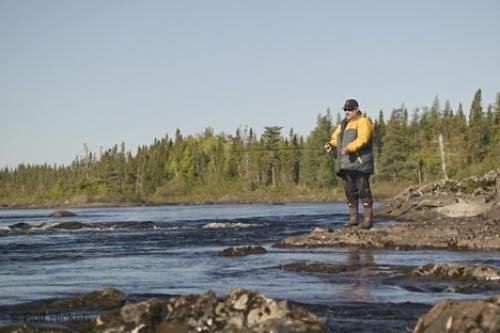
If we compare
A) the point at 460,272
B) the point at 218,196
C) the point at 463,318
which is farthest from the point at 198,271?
the point at 218,196

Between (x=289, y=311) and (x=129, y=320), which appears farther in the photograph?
(x=129, y=320)

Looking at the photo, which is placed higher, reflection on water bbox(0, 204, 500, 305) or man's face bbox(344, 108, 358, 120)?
man's face bbox(344, 108, 358, 120)

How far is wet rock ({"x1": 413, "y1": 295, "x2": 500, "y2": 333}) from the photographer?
558 cm

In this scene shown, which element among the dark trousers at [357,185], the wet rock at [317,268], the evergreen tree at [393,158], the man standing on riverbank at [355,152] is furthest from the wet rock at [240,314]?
A: the evergreen tree at [393,158]

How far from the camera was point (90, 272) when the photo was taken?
39.4ft

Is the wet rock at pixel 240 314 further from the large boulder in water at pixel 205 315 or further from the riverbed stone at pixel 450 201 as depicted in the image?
the riverbed stone at pixel 450 201

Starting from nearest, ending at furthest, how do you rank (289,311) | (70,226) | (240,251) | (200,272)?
(289,311) → (200,272) → (240,251) → (70,226)

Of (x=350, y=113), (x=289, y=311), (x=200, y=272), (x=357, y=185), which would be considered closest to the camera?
(x=289, y=311)

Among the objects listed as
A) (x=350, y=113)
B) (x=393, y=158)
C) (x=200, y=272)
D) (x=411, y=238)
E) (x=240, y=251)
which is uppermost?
(x=393, y=158)

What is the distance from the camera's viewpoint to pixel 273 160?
5404 inches

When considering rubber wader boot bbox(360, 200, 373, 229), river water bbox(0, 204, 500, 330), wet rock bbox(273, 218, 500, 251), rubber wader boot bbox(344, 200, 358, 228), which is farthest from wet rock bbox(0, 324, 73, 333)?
rubber wader boot bbox(344, 200, 358, 228)

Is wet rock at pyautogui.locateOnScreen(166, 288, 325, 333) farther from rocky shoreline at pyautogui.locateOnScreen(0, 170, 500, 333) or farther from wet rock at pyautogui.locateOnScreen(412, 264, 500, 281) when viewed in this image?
wet rock at pyautogui.locateOnScreen(412, 264, 500, 281)

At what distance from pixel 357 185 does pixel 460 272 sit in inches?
232

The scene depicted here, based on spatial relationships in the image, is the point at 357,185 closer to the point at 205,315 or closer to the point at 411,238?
the point at 411,238
